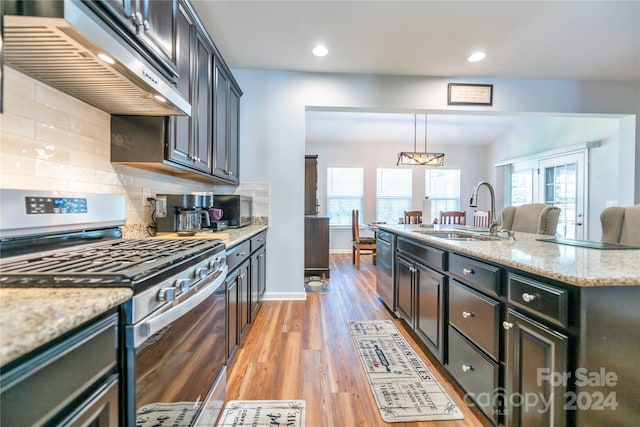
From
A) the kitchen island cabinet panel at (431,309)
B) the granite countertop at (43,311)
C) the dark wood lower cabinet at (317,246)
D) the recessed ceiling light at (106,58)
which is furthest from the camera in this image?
the dark wood lower cabinet at (317,246)

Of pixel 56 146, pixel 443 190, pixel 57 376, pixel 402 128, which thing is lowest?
pixel 57 376

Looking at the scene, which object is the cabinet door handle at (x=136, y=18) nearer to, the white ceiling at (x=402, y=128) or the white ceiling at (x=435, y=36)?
the white ceiling at (x=435, y=36)

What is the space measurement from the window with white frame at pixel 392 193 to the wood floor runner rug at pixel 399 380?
4561 millimetres

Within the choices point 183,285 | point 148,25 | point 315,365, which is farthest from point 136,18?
point 315,365

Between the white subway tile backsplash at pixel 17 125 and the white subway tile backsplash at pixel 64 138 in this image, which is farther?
the white subway tile backsplash at pixel 64 138

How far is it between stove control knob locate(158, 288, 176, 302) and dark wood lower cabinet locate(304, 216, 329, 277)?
352 centimetres

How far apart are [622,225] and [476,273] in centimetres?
144

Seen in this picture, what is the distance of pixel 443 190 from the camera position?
692cm

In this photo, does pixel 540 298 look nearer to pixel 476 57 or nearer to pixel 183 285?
pixel 183 285

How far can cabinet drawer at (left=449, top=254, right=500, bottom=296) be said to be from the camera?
1.29 meters

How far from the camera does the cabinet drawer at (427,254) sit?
5.82ft

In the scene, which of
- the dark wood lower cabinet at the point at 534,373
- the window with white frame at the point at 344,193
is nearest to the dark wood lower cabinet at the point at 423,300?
the dark wood lower cabinet at the point at 534,373

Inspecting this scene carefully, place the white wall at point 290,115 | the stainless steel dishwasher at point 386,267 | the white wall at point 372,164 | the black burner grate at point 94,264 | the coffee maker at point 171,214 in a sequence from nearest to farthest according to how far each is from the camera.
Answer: the black burner grate at point 94,264 < the coffee maker at point 171,214 < the stainless steel dishwasher at point 386,267 < the white wall at point 290,115 < the white wall at point 372,164

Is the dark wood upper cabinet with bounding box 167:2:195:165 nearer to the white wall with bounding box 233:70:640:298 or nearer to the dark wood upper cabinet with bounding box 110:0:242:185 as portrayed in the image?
the dark wood upper cabinet with bounding box 110:0:242:185
